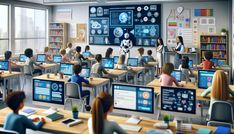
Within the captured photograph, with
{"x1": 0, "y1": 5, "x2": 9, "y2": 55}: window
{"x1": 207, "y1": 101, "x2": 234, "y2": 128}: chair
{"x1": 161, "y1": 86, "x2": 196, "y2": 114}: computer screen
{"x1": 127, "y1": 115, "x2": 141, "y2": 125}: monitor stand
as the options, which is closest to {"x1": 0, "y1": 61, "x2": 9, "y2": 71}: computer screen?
{"x1": 0, "y1": 5, "x2": 9, "y2": 55}: window

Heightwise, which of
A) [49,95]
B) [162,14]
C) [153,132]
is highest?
[162,14]

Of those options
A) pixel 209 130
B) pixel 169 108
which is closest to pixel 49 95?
pixel 169 108

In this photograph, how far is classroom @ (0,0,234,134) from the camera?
11.6 ft

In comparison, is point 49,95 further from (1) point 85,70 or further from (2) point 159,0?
(2) point 159,0

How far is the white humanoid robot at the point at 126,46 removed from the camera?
1318cm

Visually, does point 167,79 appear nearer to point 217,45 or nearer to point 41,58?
point 41,58

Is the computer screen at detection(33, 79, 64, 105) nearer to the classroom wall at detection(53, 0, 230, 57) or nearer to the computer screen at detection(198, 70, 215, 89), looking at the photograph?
the computer screen at detection(198, 70, 215, 89)

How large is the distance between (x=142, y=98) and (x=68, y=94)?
2720mm

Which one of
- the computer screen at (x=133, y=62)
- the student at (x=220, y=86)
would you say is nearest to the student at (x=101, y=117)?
the student at (x=220, y=86)

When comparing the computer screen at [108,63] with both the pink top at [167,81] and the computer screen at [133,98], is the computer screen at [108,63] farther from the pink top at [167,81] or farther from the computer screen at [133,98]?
the computer screen at [133,98]

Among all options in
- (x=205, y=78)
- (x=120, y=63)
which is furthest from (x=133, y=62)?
(x=205, y=78)

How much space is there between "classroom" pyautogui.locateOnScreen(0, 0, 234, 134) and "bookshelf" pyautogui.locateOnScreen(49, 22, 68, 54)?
0.05 m

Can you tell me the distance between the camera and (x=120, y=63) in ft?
28.2

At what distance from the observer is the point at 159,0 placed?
11445 mm
